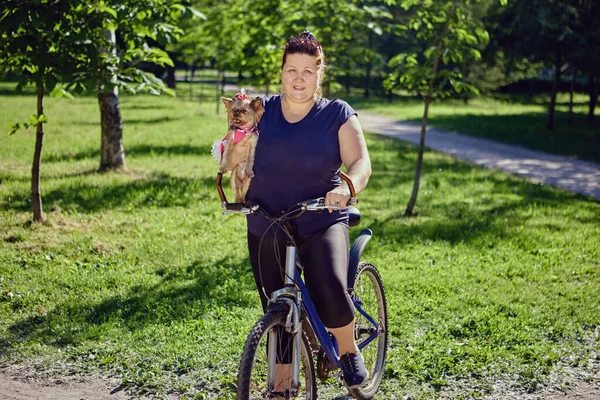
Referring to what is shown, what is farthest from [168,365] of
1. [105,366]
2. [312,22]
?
[312,22]

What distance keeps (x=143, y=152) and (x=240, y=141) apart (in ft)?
40.3

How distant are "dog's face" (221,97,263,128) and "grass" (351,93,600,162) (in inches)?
619

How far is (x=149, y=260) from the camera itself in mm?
6961

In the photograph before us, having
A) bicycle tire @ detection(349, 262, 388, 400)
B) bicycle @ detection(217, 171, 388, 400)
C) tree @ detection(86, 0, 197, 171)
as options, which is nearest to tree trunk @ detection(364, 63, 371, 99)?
tree @ detection(86, 0, 197, 171)

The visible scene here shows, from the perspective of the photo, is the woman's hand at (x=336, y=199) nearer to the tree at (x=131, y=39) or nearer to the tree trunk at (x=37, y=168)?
the tree at (x=131, y=39)

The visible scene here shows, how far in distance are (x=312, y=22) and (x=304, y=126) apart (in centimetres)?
777

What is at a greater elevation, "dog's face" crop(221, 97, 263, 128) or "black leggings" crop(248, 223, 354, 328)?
"dog's face" crop(221, 97, 263, 128)

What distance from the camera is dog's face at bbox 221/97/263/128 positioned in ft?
10.3

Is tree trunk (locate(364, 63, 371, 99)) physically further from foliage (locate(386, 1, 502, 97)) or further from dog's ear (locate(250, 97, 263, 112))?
dog's ear (locate(250, 97, 263, 112))

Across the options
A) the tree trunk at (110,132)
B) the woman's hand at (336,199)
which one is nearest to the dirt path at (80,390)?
the woman's hand at (336,199)

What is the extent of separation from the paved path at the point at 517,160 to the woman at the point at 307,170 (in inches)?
394

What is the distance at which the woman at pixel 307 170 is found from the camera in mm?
Answer: 3289

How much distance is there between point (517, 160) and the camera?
55.0 ft

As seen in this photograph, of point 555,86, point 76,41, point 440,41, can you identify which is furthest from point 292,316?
point 555,86
